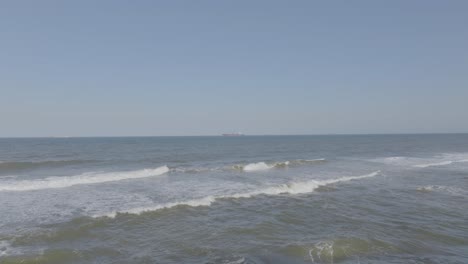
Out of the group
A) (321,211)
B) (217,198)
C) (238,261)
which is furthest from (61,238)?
(321,211)

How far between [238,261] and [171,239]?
3164 mm

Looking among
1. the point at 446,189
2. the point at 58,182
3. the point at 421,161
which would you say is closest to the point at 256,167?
the point at 446,189

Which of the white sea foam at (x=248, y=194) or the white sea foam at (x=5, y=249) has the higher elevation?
the white sea foam at (x=248, y=194)

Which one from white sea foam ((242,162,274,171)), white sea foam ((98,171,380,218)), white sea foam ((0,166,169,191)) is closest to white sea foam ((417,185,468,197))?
white sea foam ((98,171,380,218))

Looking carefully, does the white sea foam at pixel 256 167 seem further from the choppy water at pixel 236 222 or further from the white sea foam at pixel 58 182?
the white sea foam at pixel 58 182

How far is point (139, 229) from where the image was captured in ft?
39.5

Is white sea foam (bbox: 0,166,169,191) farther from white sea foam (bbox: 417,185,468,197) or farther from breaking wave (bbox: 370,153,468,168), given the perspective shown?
breaking wave (bbox: 370,153,468,168)

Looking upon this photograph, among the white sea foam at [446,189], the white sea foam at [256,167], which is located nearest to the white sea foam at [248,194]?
the white sea foam at [446,189]

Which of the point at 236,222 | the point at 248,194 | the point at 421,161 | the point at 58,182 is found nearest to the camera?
the point at 236,222

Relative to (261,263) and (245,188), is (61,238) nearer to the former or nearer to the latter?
(261,263)

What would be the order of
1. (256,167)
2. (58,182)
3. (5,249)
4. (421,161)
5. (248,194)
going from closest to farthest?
(5,249)
(248,194)
(58,182)
(256,167)
(421,161)

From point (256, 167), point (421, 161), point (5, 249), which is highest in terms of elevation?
point (421, 161)

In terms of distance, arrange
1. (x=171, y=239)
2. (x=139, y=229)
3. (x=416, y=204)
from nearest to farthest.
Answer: (x=171, y=239) → (x=139, y=229) → (x=416, y=204)

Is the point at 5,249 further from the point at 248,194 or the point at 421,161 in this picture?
the point at 421,161
